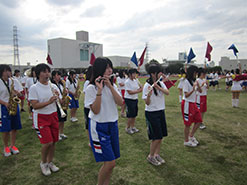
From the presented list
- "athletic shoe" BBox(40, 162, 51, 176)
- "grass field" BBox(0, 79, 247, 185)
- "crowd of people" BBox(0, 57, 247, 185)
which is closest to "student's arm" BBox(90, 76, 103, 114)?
"crowd of people" BBox(0, 57, 247, 185)

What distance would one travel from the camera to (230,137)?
18.3 feet

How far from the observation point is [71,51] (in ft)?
175

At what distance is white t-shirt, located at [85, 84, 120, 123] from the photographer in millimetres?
2551

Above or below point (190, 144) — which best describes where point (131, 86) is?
above

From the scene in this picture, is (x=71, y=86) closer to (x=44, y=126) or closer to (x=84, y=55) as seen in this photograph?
(x=44, y=126)

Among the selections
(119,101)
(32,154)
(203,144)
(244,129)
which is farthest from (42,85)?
(244,129)

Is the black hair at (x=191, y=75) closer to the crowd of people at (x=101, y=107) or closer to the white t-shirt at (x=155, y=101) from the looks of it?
the crowd of people at (x=101, y=107)

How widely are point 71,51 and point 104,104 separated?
54.5 m

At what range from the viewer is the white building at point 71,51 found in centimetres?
5044

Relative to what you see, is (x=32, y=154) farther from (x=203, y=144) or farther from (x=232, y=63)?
(x=232, y=63)

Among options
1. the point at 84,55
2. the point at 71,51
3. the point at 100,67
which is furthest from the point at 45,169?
the point at 84,55

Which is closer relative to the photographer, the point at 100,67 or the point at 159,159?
the point at 100,67

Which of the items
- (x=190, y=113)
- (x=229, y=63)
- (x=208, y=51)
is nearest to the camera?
(x=190, y=113)

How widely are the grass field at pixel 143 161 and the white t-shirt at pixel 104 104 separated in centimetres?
157
